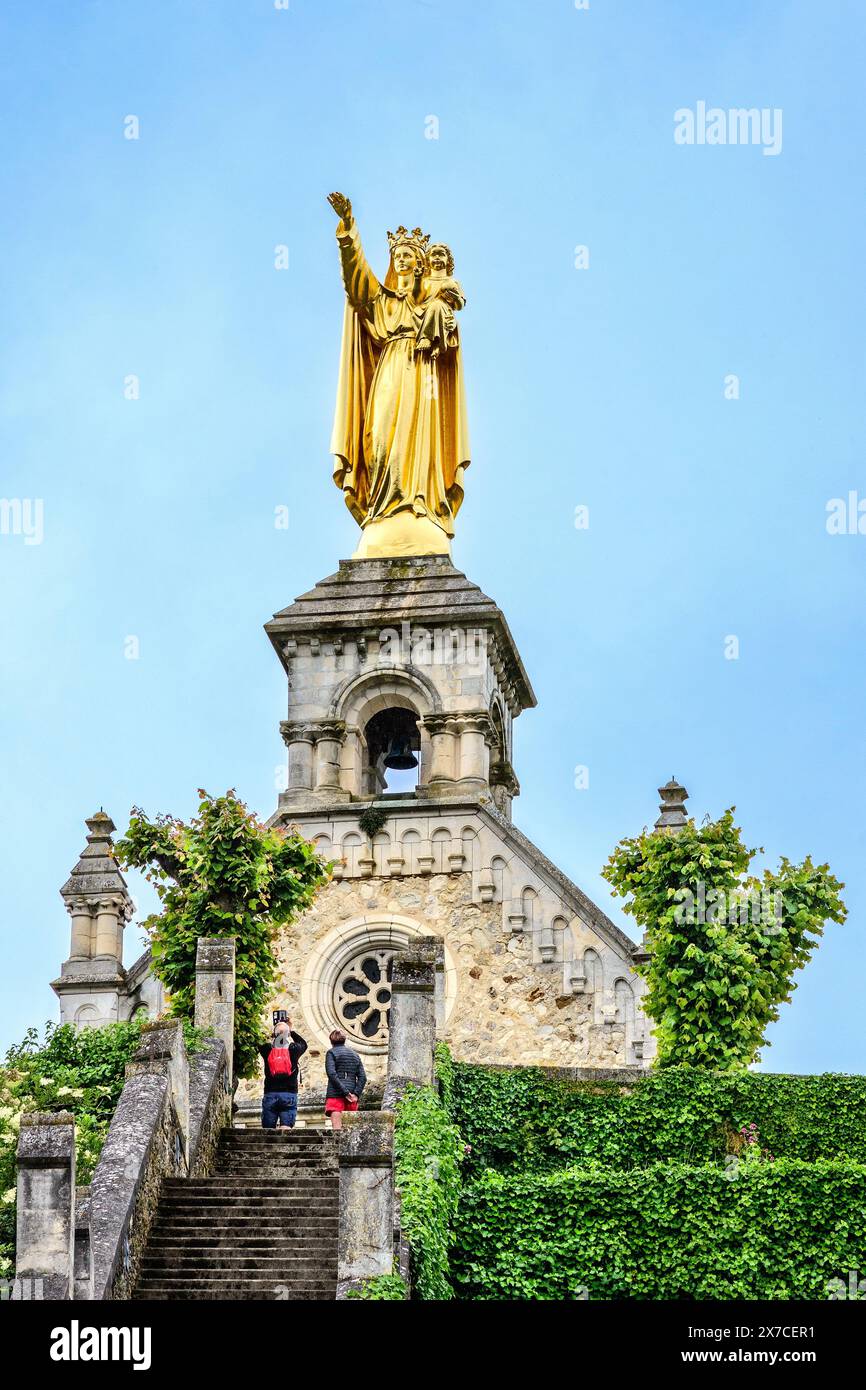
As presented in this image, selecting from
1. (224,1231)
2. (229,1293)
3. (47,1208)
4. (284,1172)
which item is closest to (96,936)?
(284,1172)

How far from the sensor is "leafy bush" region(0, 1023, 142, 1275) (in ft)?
83.6

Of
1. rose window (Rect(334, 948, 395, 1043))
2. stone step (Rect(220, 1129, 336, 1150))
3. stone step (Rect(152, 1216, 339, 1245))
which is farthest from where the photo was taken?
rose window (Rect(334, 948, 395, 1043))

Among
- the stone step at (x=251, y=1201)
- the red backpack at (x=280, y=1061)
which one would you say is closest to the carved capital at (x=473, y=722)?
the red backpack at (x=280, y=1061)

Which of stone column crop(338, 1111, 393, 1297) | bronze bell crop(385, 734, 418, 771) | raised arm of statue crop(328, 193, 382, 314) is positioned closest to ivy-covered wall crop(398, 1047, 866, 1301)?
stone column crop(338, 1111, 393, 1297)

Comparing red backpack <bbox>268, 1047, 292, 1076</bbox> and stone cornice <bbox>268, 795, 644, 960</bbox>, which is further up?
stone cornice <bbox>268, 795, 644, 960</bbox>

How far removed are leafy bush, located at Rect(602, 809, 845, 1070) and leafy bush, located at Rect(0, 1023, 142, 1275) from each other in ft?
20.2

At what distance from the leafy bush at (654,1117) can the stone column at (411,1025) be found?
4.13 ft

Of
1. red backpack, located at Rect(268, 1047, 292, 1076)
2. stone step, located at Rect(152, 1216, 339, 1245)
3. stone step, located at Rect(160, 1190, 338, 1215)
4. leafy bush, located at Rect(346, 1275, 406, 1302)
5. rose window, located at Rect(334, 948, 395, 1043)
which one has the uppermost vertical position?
rose window, located at Rect(334, 948, 395, 1043)

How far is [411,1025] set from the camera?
1075 inches

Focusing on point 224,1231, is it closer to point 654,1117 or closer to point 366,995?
point 654,1117

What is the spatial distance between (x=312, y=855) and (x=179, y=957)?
2.17 meters

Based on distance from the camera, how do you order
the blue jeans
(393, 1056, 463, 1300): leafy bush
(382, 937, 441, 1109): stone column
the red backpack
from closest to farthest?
(393, 1056, 463, 1300): leafy bush, (382, 937, 441, 1109): stone column, the blue jeans, the red backpack

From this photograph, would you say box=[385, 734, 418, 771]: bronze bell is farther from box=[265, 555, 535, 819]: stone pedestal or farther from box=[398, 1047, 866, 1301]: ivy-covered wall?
box=[398, 1047, 866, 1301]: ivy-covered wall
